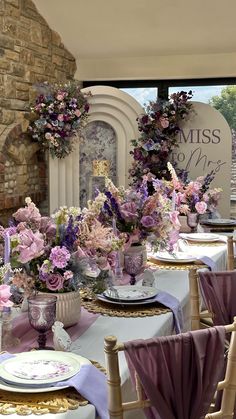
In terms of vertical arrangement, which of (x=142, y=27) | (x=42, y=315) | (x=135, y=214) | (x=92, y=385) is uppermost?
(x=142, y=27)

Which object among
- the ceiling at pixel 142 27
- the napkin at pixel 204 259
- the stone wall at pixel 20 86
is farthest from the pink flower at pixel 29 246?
the ceiling at pixel 142 27

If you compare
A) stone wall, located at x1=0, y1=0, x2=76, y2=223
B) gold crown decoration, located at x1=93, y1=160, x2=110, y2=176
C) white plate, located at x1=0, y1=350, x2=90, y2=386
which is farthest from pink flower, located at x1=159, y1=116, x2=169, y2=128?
white plate, located at x1=0, y1=350, x2=90, y2=386

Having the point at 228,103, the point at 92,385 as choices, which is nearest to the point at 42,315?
the point at 92,385

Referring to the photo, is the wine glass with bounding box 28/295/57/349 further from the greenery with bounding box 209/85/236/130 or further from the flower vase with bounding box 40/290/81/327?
the greenery with bounding box 209/85/236/130

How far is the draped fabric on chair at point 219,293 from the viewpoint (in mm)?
2287

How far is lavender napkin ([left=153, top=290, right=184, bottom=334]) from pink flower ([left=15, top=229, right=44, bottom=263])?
623 mm

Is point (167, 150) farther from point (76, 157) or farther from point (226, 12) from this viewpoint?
point (226, 12)

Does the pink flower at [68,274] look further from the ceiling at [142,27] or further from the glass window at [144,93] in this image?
the glass window at [144,93]

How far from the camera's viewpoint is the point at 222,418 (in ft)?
4.91

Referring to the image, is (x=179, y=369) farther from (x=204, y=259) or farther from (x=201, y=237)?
(x=201, y=237)

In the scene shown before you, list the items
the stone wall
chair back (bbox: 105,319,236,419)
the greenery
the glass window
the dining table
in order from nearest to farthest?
chair back (bbox: 105,319,236,419), the dining table, the stone wall, the greenery, the glass window

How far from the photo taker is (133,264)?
2615 mm

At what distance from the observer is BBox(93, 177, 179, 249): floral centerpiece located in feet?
8.46

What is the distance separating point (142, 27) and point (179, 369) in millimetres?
4211
